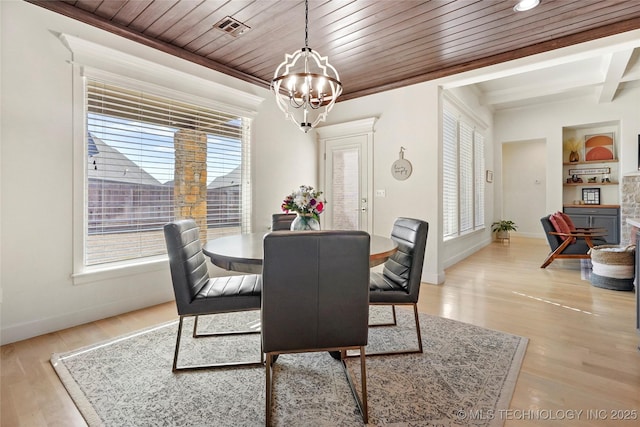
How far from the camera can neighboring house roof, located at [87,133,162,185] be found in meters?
2.71

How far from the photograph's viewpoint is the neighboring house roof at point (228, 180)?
12.0ft

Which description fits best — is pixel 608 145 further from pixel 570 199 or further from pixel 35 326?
pixel 35 326

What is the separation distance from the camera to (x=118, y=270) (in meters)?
2.86

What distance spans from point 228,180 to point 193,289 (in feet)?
6.81

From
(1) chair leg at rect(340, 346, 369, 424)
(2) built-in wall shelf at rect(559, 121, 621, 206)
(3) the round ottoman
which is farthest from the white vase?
(2) built-in wall shelf at rect(559, 121, 621, 206)

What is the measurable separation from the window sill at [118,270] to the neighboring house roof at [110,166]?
2.54 ft

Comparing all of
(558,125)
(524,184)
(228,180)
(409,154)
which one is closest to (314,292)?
(228,180)

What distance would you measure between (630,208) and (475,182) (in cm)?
263

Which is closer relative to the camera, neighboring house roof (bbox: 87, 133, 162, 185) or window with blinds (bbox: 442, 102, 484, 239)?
neighboring house roof (bbox: 87, 133, 162, 185)

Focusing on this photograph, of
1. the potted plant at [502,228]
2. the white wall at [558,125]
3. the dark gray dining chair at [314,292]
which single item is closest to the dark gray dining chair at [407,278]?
the dark gray dining chair at [314,292]

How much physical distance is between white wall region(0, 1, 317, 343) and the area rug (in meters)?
0.61

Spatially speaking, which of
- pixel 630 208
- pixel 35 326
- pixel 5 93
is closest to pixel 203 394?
pixel 35 326

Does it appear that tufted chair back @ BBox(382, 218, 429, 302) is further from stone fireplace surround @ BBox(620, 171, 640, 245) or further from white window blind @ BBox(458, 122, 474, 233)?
stone fireplace surround @ BBox(620, 171, 640, 245)

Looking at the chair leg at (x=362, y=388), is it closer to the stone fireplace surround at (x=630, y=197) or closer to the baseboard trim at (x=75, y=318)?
the baseboard trim at (x=75, y=318)
